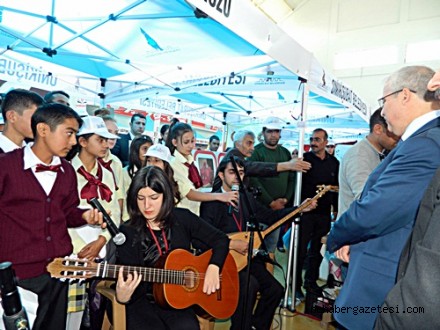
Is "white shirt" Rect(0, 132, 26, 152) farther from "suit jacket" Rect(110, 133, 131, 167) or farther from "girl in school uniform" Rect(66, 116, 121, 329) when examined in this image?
"suit jacket" Rect(110, 133, 131, 167)

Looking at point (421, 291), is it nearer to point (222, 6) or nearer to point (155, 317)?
point (155, 317)

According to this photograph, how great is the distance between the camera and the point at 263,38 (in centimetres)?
239

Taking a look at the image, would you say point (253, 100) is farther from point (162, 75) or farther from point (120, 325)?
point (120, 325)

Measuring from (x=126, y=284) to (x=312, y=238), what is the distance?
2704 mm

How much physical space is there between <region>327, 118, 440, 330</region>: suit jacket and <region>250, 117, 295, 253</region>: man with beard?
2120 mm

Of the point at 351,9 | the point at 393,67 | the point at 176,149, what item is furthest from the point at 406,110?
the point at 351,9

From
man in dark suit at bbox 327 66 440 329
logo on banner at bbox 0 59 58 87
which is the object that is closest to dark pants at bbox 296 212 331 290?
man in dark suit at bbox 327 66 440 329

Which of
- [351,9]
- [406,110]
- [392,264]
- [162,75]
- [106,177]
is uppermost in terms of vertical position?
[351,9]

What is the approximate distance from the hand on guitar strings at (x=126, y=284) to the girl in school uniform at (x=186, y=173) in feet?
3.76

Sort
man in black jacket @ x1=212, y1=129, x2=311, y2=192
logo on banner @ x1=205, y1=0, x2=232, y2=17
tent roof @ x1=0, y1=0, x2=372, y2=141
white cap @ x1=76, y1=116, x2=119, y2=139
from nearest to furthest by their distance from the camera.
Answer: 1. logo on banner @ x1=205, y1=0, x2=232, y2=17
2. white cap @ x1=76, y1=116, x2=119, y2=139
3. tent roof @ x1=0, y1=0, x2=372, y2=141
4. man in black jacket @ x1=212, y1=129, x2=311, y2=192

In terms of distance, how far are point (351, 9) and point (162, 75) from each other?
11.2 metres

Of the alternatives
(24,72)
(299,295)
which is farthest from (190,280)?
(24,72)

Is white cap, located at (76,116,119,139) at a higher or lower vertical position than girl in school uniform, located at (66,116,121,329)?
higher

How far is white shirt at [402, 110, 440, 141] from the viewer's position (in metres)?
1.37
